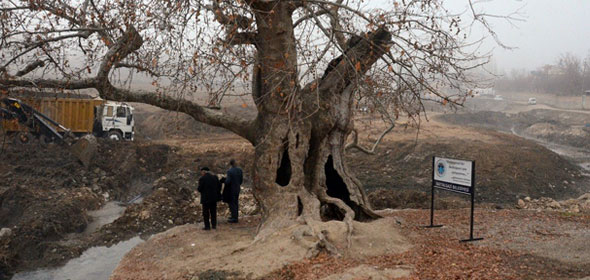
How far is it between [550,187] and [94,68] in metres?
17.8

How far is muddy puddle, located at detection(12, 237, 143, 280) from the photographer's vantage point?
32.5 ft

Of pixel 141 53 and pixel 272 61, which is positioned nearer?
pixel 272 61

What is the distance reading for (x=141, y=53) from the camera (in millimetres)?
10047

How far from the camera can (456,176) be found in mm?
8352

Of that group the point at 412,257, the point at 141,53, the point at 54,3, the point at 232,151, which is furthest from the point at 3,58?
the point at 232,151

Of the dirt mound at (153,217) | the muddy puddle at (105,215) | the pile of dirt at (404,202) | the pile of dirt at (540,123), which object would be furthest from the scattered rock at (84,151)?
the pile of dirt at (540,123)

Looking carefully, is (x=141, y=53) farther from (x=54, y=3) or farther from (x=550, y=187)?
(x=550, y=187)

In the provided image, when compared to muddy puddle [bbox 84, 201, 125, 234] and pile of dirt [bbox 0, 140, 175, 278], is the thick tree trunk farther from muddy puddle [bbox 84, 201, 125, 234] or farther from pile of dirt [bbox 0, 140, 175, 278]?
muddy puddle [bbox 84, 201, 125, 234]

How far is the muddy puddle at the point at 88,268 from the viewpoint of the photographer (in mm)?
9914

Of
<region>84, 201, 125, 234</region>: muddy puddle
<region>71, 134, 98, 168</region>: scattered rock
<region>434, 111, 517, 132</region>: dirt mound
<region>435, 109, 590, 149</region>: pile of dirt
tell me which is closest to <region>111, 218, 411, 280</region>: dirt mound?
<region>84, 201, 125, 234</region>: muddy puddle

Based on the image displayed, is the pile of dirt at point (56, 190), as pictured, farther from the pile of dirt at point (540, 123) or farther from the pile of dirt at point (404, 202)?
the pile of dirt at point (540, 123)

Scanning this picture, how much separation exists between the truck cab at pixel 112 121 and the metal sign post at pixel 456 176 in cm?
2004

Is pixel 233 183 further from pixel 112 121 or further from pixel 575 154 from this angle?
pixel 575 154

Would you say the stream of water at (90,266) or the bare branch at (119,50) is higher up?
the bare branch at (119,50)
